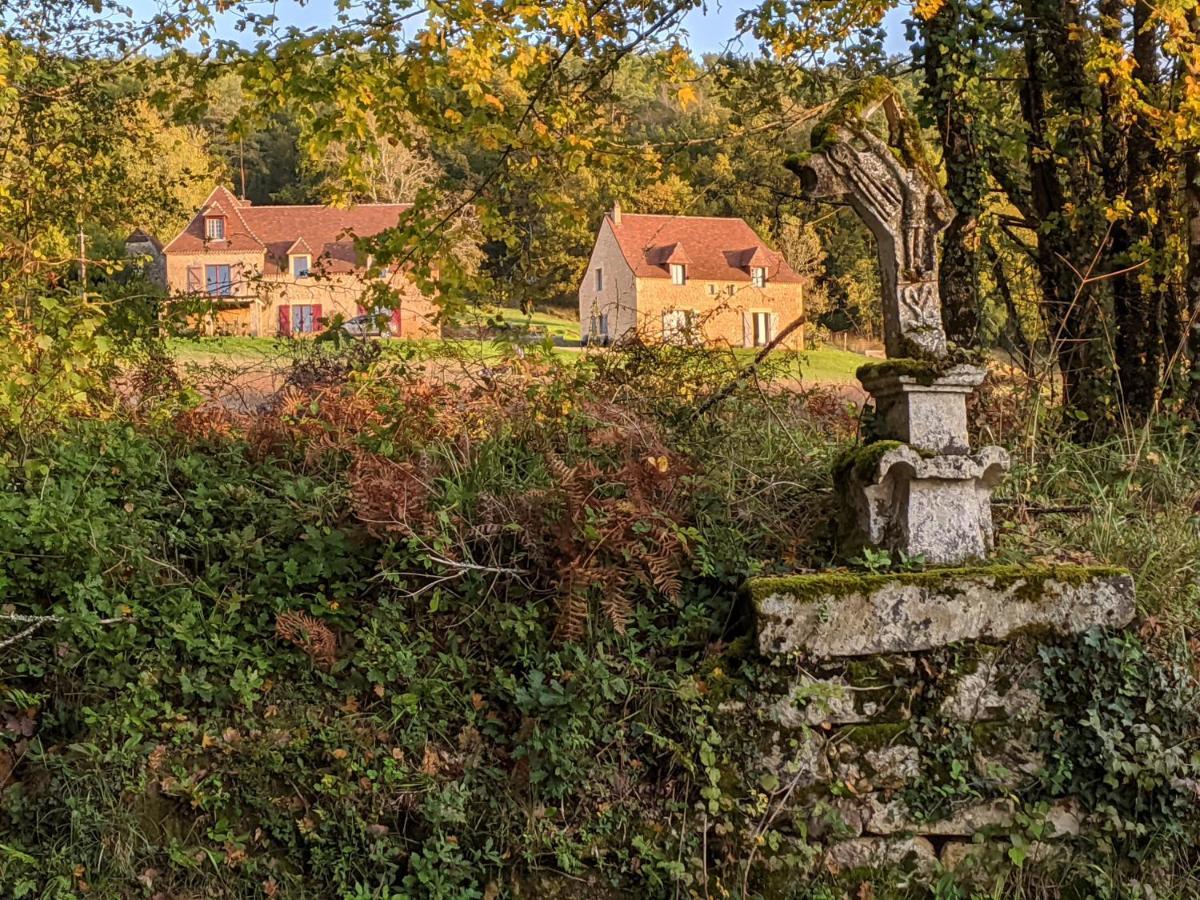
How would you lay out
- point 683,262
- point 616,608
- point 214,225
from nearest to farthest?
point 616,608 < point 683,262 < point 214,225

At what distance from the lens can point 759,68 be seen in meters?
7.75

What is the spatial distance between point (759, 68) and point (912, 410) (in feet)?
14.1

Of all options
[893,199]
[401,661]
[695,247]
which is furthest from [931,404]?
[695,247]

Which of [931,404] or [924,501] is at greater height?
[931,404]

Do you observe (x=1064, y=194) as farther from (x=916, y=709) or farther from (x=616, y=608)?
(x=616, y=608)

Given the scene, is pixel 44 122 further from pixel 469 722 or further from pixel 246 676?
pixel 469 722

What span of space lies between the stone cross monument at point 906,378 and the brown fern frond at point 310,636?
2.33m

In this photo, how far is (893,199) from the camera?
457cm

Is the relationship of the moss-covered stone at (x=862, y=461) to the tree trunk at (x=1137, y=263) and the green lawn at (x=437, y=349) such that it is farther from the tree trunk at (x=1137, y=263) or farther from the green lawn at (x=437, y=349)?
the tree trunk at (x=1137, y=263)

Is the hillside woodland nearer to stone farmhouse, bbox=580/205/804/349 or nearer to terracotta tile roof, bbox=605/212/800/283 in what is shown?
stone farmhouse, bbox=580/205/804/349

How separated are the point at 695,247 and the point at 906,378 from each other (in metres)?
31.3

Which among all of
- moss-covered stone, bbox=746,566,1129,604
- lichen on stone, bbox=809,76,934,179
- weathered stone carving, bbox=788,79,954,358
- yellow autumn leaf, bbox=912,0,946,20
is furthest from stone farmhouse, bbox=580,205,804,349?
moss-covered stone, bbox=746,566,1129,604

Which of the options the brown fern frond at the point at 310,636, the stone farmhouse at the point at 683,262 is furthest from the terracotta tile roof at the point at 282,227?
the brown fern frond at the point at 310,636

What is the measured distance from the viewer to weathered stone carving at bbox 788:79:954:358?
14.8ft
